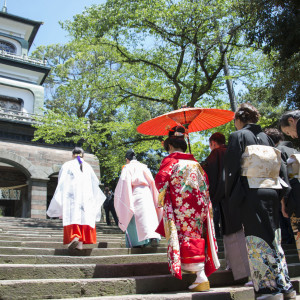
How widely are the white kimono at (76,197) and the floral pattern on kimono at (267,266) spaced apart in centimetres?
310

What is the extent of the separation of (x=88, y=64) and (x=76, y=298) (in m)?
26.8

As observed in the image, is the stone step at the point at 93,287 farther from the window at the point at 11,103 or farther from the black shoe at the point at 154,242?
the window at the point at 11,103

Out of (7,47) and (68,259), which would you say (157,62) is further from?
(7,47)

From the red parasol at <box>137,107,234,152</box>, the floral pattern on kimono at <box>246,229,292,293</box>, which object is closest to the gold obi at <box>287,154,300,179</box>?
the floral pattern on kimono at <box>246,229,292,293</box>

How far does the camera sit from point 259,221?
332 centimetres

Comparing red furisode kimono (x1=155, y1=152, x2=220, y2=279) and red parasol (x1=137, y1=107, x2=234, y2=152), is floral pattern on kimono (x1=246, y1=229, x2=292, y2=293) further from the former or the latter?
red parasol (x1=137, y1=107, x2=234, y2=152)

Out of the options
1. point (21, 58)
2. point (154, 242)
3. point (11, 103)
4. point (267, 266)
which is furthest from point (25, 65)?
point (267, 266)

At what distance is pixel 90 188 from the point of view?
6113 mm

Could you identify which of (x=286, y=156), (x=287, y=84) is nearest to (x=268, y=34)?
(x=287, y=84)

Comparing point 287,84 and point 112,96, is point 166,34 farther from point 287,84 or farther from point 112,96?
point 287,84

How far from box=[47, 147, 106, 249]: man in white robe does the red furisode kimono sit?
190 centimetres

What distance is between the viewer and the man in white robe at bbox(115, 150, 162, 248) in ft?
18.7

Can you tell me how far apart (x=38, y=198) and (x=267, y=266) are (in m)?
14.4

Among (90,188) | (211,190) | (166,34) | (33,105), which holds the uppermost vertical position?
(33,105)
